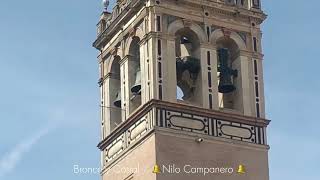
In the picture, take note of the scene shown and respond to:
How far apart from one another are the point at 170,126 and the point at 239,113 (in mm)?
2575

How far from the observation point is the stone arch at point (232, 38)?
3853cm

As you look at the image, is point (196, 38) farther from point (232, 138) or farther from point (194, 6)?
point (232, 138)

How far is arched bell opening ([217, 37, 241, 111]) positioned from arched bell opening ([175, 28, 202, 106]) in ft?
2.75

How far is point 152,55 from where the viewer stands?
3712cm

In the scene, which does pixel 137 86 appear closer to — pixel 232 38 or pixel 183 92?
pixel 183 92

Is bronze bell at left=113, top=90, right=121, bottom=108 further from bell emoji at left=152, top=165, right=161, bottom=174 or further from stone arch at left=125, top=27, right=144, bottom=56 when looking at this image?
bell emoji at left=152, top=165, right=161, bottom=174

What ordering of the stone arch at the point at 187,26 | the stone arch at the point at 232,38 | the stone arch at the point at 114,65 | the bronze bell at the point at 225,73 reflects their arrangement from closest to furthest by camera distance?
the stone arch at the point at 187,26, the bronze bell at the point at 225,73, the stone arch at the point at 232,38, the stone arch at the point at 114,65

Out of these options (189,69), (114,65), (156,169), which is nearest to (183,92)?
(189,69)

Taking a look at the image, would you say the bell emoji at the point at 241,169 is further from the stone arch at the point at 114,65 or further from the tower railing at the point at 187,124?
the stone arch at the point at 114,65

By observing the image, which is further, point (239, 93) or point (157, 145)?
point (239, 93)

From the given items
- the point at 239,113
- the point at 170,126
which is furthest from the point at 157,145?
the point at 239,113

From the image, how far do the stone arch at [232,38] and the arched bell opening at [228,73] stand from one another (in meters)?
0.10

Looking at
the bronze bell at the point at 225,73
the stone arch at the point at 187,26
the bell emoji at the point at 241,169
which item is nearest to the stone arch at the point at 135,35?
the stone arch at the point at 187,26

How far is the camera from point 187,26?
38.2 m
